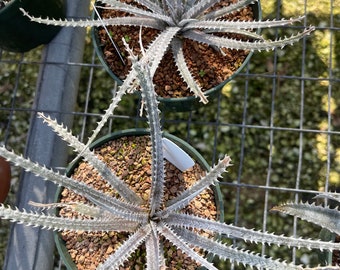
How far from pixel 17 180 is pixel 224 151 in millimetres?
888

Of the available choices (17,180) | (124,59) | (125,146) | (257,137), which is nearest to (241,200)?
(257,137)

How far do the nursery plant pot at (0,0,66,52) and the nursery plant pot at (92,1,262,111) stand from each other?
28 centimetres

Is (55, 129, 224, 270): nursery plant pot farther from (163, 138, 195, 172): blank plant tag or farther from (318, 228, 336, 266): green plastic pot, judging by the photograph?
(318, 228, 336, 266): green plastic pot

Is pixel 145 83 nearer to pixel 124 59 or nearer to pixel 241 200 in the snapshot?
pixel 124 59

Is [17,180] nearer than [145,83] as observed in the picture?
No

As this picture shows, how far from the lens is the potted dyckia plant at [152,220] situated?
3.30ft

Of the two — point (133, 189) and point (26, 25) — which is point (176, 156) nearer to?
point (133, 189)

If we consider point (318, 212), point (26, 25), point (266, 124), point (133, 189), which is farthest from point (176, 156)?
point (26, 25)

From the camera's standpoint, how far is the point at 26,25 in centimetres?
168

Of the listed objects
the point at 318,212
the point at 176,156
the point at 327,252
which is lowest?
the point at 327,252

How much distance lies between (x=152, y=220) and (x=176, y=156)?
0.76 feet

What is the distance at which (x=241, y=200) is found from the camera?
1.86 meters

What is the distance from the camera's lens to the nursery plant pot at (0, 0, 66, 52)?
5.17ft

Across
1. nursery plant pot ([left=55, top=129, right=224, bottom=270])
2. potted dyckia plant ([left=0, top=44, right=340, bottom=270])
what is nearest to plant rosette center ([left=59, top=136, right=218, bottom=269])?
nursery plant pot ([left=55, top=129, right=224, bottom=270])
